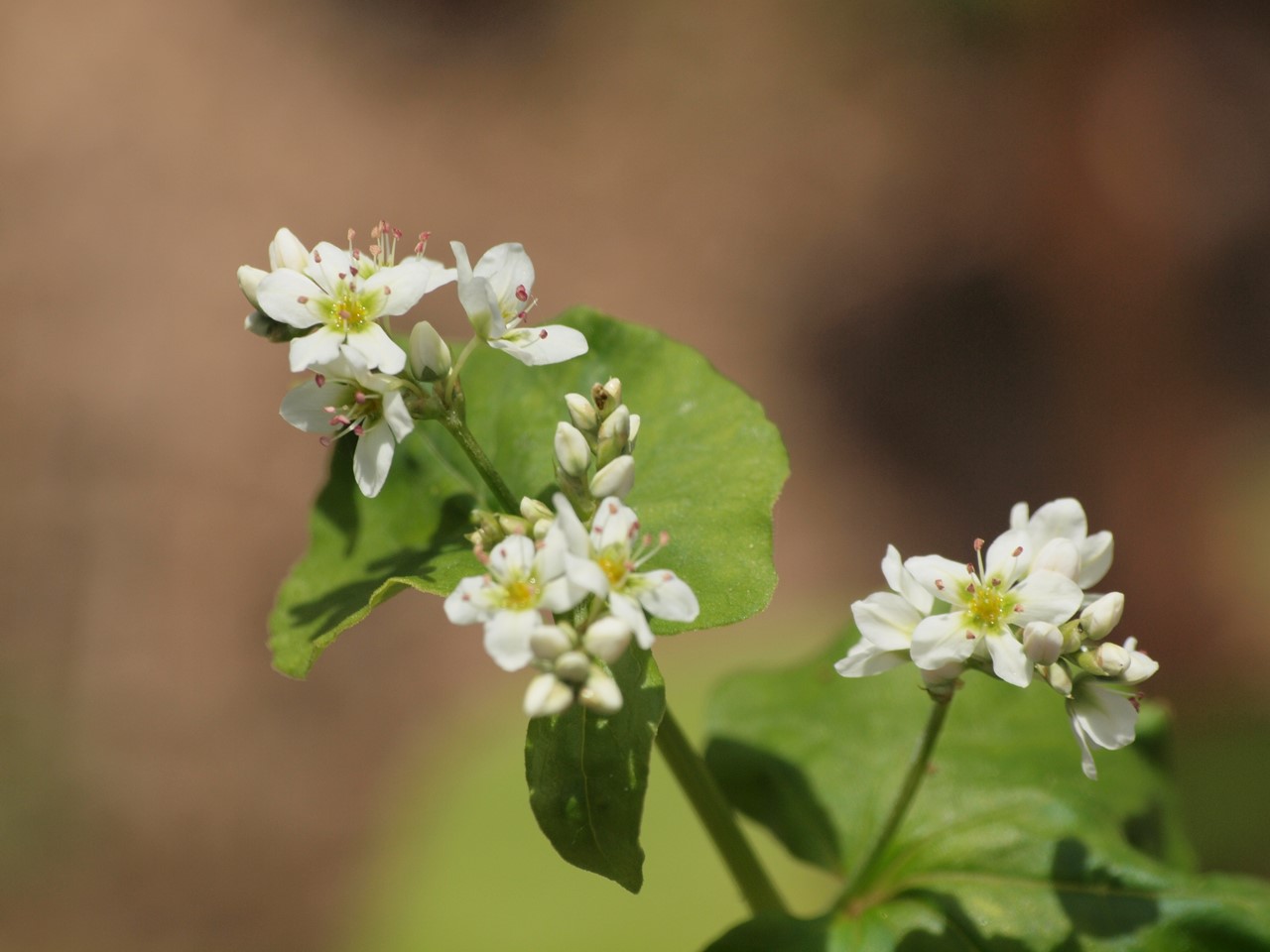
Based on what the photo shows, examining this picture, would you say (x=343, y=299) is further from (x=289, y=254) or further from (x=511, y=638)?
(x=511, y=638)

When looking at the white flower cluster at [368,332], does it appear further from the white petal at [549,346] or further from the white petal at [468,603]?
the white petal at [468,603]

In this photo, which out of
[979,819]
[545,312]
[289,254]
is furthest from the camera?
[545,312]

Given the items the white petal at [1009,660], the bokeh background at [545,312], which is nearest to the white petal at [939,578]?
the white petal at [1009,660]

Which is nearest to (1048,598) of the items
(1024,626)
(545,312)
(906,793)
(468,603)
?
(1024,626)

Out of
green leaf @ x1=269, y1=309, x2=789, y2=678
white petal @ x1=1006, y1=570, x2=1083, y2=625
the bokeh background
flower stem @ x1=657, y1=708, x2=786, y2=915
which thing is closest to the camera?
white petal @ x1=1006, y1=570, x2=1083, y2=625

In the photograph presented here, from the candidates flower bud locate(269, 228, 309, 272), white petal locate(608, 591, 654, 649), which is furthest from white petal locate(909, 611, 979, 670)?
flower bud locate(269, 228, 309, 272)

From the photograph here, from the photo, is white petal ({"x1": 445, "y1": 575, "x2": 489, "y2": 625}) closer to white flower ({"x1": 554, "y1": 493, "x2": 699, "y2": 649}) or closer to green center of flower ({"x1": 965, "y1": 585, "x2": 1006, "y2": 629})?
white flower ({"x1": 554, "y1": 493, "x2": 699, "y2": 649})

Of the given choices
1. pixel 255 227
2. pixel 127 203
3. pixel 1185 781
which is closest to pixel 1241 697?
pixel 1185 781

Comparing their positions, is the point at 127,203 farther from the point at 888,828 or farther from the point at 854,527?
the point at 888,828
